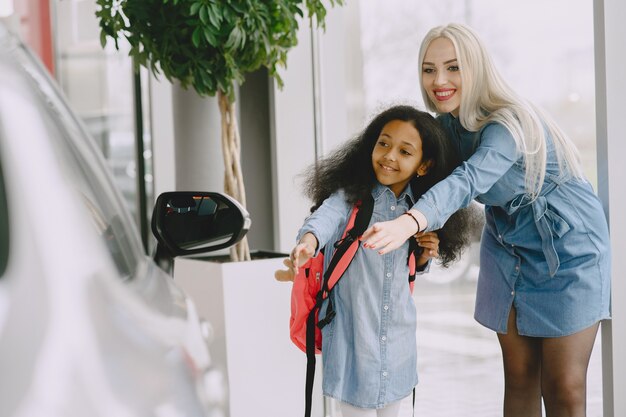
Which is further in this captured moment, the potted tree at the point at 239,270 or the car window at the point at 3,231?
the potted tree at the point at 239,270

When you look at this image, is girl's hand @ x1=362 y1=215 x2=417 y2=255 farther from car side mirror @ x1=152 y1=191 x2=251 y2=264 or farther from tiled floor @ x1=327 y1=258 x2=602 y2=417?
tiled floor @ x1=327 y1=258 x2=602 y2=417

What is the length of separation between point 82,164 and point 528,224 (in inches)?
56.1

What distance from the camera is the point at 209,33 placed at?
307 cm

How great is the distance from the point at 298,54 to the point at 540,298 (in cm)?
225

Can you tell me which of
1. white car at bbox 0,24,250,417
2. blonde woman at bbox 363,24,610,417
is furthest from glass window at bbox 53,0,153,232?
white car at bbox 0,24,250,417

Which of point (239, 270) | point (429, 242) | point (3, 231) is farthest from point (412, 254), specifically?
point (3, 231)

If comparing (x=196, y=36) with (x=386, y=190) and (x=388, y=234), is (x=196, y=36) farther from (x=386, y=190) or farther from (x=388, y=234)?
(x=388, y=234)

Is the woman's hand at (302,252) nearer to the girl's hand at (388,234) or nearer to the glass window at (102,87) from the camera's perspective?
the girl's hand at (388,234)

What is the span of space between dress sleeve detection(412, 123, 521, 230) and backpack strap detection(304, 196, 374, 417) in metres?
0.22

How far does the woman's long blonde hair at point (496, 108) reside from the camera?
213cm

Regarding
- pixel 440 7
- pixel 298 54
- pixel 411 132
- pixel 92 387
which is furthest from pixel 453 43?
pixel 298 54

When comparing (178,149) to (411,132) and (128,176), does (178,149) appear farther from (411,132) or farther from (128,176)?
(128,176)

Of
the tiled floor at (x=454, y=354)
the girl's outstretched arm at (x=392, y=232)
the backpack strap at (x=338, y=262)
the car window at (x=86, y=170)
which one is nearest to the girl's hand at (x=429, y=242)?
the backpack strap at (x=338, y=262)

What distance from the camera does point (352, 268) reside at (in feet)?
6.97
